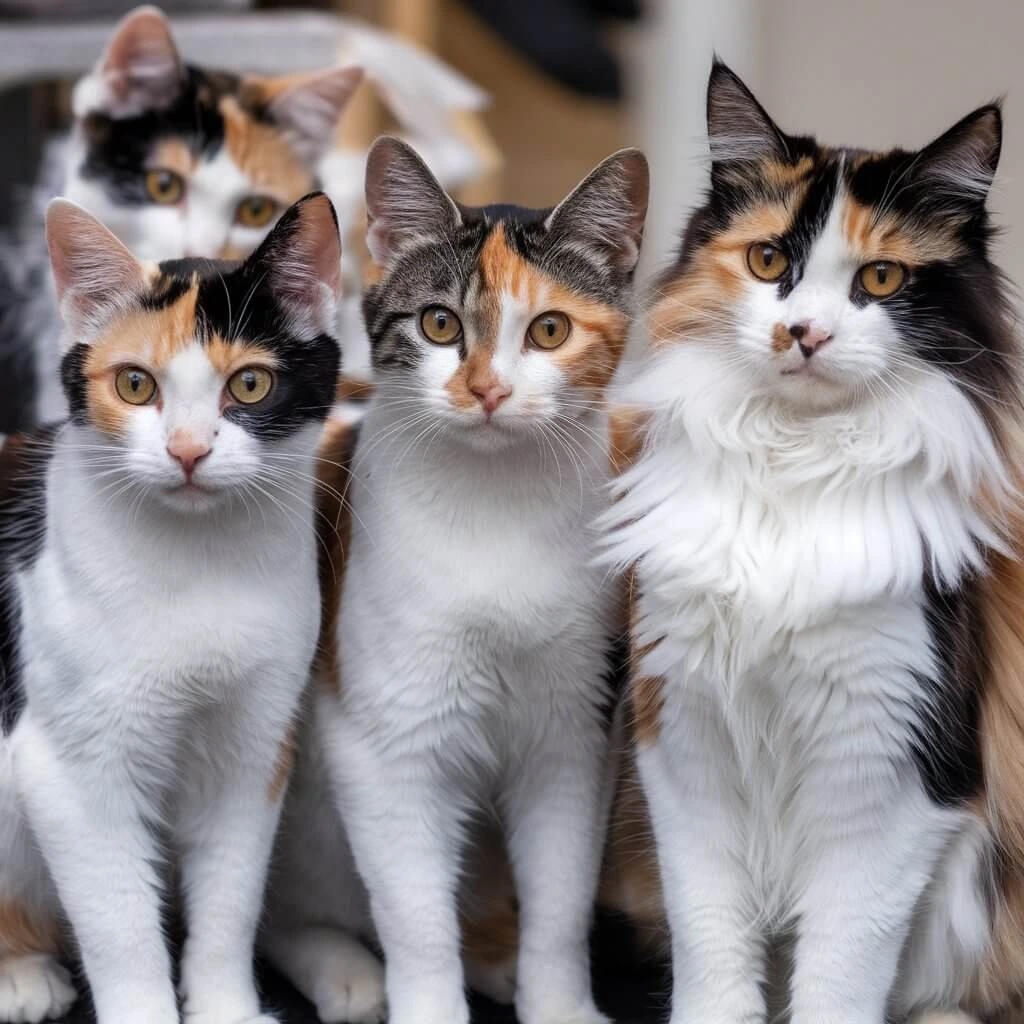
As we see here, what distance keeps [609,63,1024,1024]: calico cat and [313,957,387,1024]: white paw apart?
13.7 inches

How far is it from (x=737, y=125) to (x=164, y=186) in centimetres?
101

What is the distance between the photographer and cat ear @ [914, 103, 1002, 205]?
4.47 feet

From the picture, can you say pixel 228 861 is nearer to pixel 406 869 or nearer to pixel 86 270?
pixel 406 869

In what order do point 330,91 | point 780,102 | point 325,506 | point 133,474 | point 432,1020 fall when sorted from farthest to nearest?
point 780,102
point 330,91
point 325,506
point 432,1020
point 133,474

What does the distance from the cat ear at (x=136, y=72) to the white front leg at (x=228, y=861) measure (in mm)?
1041

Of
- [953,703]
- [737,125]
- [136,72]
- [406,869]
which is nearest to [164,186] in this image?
[136,72]

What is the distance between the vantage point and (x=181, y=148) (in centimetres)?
215

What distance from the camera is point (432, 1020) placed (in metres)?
1.53

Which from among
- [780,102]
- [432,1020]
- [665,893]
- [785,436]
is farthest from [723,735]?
[780,102]

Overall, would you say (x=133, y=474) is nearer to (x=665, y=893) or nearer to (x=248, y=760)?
(x=248, y=760)

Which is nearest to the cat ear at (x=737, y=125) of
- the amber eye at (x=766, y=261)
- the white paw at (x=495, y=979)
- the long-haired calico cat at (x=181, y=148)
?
the amber eye at (x=766, y=261)

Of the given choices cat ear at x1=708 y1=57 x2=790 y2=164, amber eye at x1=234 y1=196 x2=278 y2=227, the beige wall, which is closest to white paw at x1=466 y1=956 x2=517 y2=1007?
cat ear at x1=708 y1=57 x2=790 y2=164

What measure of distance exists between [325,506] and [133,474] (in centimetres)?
33

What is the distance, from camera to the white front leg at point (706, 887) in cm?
150
